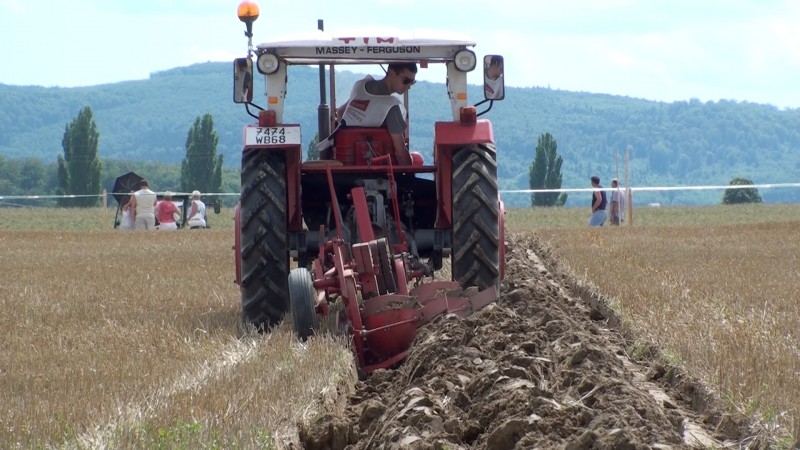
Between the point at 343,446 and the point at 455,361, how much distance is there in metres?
1.09

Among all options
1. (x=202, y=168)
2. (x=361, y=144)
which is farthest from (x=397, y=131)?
(x=202, y=168)

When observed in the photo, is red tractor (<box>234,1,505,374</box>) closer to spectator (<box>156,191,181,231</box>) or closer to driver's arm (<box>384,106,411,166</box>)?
driver's arm (<box>384,106,411,166</box>)

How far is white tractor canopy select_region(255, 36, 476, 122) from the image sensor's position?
331 inches

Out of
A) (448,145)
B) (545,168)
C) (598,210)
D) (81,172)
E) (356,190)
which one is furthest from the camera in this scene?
(545,168)

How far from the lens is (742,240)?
17281mm

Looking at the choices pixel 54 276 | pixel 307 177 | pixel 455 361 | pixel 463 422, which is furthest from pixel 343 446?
pixel 54 276

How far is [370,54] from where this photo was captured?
27.9 feet

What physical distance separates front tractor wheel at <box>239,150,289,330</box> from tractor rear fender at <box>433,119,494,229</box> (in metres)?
1.03

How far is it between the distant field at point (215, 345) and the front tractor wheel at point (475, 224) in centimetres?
96

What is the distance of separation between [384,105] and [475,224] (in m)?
1.14

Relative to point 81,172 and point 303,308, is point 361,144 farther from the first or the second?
point 81,172

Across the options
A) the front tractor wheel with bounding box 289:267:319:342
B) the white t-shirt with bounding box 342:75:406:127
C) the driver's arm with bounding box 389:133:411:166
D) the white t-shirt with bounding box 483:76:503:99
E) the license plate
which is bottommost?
the front tractor wheel with bounding box 289:267:319:342

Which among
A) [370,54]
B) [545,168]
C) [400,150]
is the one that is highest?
[370,54]

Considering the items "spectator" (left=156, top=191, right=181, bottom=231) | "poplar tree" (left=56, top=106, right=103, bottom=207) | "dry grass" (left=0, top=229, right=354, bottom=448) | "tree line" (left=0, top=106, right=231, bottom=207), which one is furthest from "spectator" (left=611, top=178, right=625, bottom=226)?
"poplar tree" (left=56, top=106, right=103, bottom=207)
